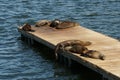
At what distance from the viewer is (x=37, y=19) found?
27.3 meters

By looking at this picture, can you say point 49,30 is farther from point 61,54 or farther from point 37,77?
point 37,77

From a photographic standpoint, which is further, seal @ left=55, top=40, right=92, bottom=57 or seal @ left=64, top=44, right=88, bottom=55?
seal @ left=55, top=40, right=92, bottom=57

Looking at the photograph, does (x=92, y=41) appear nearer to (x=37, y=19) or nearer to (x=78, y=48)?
(x=78, y=48)

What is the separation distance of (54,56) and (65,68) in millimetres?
1425

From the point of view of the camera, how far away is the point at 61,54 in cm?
1873

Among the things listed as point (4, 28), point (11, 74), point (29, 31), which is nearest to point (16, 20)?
point (4, 28)

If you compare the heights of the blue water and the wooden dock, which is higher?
the wooden dock

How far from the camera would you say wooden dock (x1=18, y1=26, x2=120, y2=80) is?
52.1 ft

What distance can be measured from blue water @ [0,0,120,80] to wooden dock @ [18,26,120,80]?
681 millimetres

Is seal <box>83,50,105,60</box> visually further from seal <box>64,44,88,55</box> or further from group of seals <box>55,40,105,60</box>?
seal <box>64,44,88,55</box>

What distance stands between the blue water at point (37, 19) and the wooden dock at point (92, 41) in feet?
2.23

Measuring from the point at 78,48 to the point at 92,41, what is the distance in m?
1.74

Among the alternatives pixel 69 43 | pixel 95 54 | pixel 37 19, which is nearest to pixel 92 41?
pixel 69 43

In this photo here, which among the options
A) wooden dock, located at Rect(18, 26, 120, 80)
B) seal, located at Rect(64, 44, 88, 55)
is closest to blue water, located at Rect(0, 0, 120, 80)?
wooden dock, located at Rect(18, 26, 120, 80)
